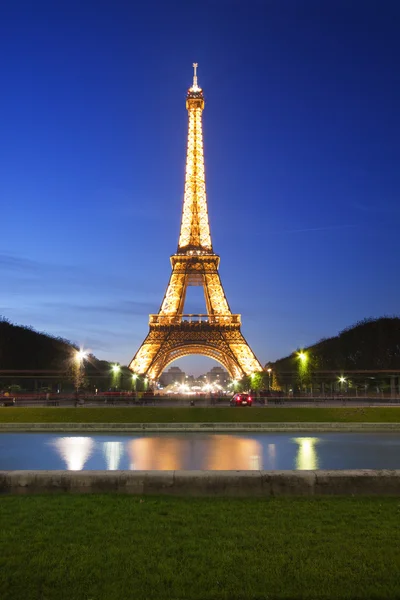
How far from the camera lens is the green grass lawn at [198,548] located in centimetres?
589

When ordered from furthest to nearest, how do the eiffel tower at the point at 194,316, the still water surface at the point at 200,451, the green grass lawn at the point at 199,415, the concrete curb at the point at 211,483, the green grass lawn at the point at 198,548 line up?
the eiffel tower at the point at 194,316 → the green grass lawn at the point at 199,415 → the still water surface at the point at 200,451 → the concrete curb at the point at 211,483 → the green grass lawn at the point at 198,548

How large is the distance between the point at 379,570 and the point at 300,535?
1.49 metres

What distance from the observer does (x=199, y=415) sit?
32125 mm

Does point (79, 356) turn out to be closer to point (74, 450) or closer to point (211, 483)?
point (74, 450)

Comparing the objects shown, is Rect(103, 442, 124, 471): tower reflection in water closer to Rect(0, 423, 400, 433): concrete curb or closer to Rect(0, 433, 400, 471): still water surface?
Rect(0, 433, 400, 471): still water surface

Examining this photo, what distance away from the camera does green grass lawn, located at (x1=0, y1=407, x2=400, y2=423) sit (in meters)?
30.4

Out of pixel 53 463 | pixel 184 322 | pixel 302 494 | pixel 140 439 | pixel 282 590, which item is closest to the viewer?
pixel 282 590

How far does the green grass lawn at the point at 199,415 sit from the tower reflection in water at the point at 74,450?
7756mm

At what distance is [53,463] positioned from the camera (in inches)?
Result: 593

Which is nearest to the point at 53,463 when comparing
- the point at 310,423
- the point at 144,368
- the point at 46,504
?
the point at 46,504

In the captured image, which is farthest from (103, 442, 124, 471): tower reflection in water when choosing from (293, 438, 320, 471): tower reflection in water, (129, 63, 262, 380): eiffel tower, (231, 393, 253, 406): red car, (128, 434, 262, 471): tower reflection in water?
(129, 63, 262, 380): eiffel tower

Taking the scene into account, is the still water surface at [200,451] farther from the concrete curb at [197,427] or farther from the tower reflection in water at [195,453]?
the concrete curb at [197,427]

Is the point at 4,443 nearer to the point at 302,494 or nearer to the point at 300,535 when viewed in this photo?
the point at 302,494

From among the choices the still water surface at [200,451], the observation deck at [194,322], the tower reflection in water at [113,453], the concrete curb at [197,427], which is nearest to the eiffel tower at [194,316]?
the observation deck at [194,322]
